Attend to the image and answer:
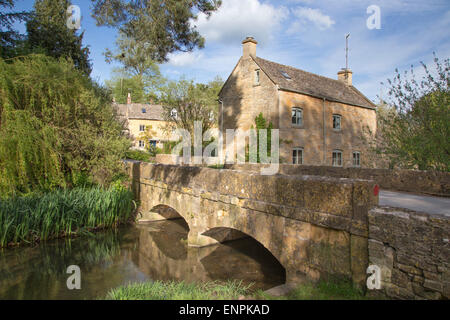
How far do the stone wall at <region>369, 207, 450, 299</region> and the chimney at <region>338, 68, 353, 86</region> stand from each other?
2234 centimetres

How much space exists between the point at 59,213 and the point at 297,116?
44.6 feet

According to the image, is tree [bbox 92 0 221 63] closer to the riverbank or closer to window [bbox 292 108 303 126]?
the riverbank

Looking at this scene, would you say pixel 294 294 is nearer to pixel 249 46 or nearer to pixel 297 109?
pixel 297 109

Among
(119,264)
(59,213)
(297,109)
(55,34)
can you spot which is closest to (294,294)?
(119,264)

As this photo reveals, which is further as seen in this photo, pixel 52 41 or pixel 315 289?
pixel 52 41

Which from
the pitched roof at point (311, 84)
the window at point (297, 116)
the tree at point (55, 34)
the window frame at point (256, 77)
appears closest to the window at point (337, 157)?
the pitched roof at point (311, 84)

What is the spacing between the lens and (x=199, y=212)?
287 inches

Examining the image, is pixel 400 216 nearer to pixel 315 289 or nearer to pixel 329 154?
pixel 315 289

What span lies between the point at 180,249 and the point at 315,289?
5.07 metres

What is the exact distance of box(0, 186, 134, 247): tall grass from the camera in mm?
7344

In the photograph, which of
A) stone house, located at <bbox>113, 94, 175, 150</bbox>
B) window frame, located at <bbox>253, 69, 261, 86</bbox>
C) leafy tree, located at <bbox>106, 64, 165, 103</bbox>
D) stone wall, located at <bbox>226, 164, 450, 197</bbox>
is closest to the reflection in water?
stone wall, located at <bbox>226, 164, 450, 197</bbox>

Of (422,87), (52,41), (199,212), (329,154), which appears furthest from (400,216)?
(52,41)

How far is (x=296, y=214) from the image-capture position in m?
4.50

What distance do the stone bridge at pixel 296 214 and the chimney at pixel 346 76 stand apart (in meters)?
20.3
